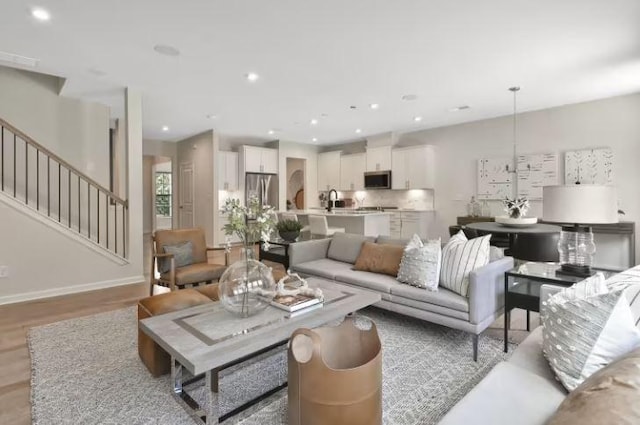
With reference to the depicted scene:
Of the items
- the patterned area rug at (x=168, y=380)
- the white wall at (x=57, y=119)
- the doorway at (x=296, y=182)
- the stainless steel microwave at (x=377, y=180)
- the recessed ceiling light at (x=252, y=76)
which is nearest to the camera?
the patterned area rug at (x=168, y=380)

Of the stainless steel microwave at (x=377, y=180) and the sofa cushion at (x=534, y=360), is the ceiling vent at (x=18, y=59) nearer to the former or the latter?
the sofa cushion at (x=534, y=360)

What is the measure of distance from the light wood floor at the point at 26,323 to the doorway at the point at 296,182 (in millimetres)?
5327

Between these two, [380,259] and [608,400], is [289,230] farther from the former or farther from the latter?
[608,400]

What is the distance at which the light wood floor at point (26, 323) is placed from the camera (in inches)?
77.8

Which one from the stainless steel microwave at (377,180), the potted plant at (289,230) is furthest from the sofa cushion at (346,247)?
the stainless steel microwave at (377,180)

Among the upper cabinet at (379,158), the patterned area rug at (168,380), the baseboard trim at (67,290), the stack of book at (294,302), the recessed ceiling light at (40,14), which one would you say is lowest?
the patterned area rug at (168,380)

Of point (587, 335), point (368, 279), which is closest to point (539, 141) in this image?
point (368, 279)

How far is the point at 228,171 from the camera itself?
26.2ft

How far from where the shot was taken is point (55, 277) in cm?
415

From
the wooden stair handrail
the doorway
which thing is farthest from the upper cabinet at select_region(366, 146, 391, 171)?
the wooden stair handrail

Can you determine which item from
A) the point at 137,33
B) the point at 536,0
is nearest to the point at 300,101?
the point at 137,33

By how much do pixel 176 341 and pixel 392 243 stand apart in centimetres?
251

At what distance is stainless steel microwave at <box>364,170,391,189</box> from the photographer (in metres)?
7.75

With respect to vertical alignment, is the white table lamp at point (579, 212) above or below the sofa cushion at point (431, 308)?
above
